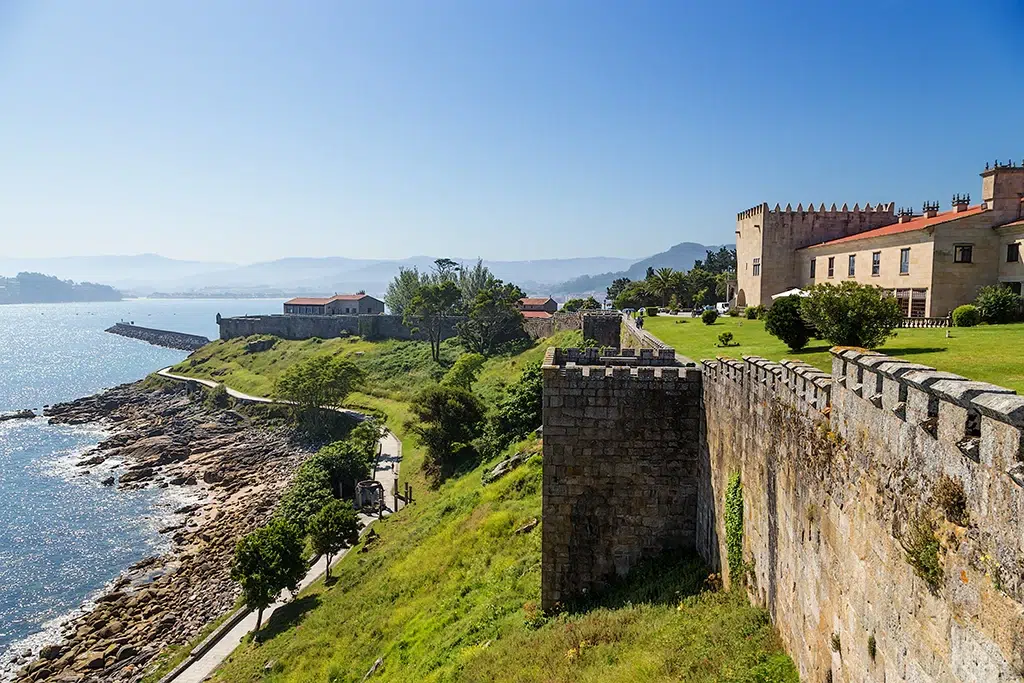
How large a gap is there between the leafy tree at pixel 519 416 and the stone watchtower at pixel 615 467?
642 inches

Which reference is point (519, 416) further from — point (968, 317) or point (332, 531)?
point (968, 317)

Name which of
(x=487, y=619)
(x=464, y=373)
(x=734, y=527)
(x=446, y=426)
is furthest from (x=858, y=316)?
(x=464, y=373)

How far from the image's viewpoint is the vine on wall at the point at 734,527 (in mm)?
10281

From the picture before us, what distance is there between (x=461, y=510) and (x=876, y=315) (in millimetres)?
15076

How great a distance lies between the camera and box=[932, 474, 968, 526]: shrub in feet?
14.5

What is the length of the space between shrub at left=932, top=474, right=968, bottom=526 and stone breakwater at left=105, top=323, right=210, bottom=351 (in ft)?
458

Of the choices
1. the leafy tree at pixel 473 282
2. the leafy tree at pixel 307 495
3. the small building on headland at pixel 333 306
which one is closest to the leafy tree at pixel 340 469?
the leafy tree at pixel 307 495

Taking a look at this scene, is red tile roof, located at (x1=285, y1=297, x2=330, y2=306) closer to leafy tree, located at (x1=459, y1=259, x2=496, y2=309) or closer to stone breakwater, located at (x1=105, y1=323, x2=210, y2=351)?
leafy tree, located at (x1=459, y1=259, x2=496, y2=309)

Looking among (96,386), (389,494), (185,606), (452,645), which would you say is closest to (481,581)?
(452,645)

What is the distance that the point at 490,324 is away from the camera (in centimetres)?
6291

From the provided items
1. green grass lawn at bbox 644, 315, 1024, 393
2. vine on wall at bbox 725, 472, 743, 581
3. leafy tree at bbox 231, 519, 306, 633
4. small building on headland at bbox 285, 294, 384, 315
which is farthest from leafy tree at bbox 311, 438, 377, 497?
small building on headland at bbox 285, 294, 384, 315

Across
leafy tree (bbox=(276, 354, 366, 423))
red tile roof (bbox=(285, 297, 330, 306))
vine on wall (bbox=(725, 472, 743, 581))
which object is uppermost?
red tile roof (bbox=(285, 297, 330, 306))

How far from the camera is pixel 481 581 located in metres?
15.9

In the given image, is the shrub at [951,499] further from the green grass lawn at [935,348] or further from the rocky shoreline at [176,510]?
the rocky shoreline at [176,510]
